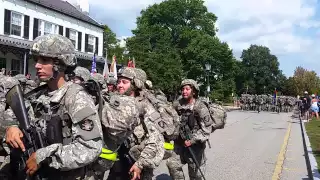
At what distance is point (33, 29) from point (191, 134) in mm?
22960

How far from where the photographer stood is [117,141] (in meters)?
A: 3.18

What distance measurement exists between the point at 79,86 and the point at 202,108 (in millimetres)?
3299

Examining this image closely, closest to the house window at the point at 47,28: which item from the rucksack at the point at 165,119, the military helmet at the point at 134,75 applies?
the rucksack at the point at 165,119

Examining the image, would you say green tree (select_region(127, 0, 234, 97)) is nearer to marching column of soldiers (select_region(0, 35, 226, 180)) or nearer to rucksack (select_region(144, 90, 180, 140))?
rucksack (select_region(144, 90, 180, 140))

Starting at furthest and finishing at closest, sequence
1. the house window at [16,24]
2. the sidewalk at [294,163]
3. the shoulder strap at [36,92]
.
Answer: the house window at [16,24] < the sidewalk at [294,163] < the shoulder strap at [36,92]

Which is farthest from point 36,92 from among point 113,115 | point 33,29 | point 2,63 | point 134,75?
point 33,29

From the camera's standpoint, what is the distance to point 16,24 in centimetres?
2523

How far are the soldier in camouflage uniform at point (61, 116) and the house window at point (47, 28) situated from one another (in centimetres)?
2563

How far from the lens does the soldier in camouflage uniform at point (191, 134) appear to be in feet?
19.3

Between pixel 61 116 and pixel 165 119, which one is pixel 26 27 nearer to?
pixel 165 119

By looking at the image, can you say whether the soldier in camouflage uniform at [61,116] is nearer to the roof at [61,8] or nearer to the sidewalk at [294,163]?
the sidewalk at [294,163]

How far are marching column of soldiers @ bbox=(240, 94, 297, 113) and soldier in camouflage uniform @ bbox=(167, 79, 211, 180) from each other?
1318 inches

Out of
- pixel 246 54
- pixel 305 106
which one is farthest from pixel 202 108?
pixel 246 54

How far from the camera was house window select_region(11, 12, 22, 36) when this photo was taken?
24.9 metres
